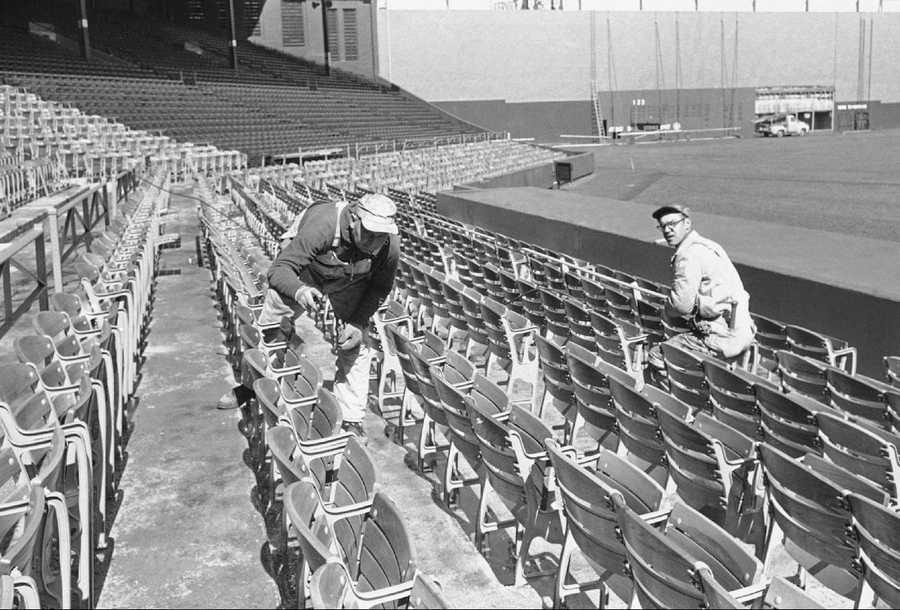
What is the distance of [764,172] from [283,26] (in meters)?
23.4

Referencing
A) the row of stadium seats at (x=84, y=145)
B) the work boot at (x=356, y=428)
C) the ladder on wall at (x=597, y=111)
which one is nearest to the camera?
the work boot at (x=356, y=428)

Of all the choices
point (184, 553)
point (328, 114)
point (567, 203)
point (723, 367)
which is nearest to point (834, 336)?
point (723, 367)

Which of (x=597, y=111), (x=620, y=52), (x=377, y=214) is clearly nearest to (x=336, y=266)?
(x=377, y=214)

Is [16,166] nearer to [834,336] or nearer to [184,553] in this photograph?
[184,553]

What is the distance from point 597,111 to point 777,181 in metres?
25.3

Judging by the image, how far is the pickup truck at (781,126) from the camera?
50.8 meters

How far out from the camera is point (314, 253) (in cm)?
439

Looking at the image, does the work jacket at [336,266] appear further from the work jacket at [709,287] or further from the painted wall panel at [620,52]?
the painted wall panel at [620,52]

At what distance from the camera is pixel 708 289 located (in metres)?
5.12

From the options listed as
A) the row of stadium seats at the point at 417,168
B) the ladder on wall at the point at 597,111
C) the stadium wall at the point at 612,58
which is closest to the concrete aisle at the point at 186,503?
the row of stadium seats at the point at 417,168

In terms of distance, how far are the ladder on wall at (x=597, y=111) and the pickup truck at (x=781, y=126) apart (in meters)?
10.6

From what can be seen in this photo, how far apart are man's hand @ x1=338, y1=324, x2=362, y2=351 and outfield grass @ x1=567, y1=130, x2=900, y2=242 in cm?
1115

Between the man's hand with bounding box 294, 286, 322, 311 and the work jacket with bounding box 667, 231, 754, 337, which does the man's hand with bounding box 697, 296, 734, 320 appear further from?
the man's hand with bounding box 294, 286, 322, 311

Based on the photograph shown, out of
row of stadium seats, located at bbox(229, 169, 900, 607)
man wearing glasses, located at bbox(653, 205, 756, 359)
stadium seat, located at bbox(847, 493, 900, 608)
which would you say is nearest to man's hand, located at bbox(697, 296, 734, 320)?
man wearing glasses, located at bbox(653, 205, 756, 359)
